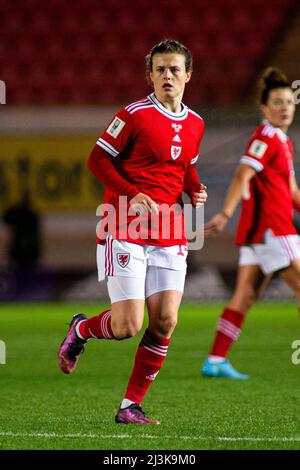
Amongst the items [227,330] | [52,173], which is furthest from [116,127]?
[52,173]

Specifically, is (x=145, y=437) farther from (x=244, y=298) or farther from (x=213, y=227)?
(x=244, y=298)

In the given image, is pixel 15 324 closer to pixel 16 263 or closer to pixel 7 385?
pixel 16 263

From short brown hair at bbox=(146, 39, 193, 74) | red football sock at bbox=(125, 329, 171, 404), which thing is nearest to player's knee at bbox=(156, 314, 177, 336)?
red football sock at bbox=(125, 329, 171, 404)

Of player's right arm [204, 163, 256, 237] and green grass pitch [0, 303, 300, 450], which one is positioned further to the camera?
player's right arm [204, 163, 256, 237]

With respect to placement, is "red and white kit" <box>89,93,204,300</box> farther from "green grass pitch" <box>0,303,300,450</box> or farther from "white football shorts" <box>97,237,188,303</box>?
"green grass pitch" <box>0,303,300,450</box>

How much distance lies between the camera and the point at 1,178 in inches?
573

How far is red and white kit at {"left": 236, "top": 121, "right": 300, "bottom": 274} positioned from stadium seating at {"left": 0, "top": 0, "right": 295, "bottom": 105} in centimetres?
931

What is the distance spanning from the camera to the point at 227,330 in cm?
646

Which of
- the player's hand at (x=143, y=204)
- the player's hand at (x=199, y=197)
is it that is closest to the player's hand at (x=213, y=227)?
the player's hand at (x=199, y=197)

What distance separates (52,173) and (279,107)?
8825 mm

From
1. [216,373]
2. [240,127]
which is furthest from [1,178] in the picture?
[216,373]

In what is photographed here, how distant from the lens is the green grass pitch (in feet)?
13.1

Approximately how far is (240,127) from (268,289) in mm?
2394
